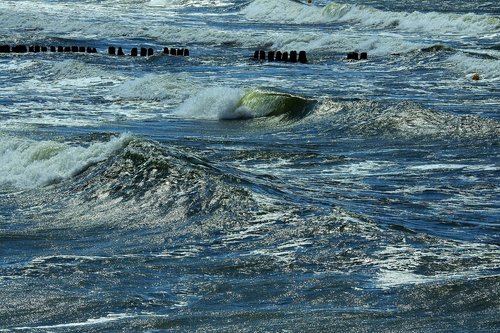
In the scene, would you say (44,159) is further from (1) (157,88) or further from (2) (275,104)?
(1) (157,88)

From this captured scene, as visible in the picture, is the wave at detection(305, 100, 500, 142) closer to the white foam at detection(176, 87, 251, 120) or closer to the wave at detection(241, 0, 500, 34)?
the white foam at detection(176, 87, 251, 120)

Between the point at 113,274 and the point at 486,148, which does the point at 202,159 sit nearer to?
the point at 486,148

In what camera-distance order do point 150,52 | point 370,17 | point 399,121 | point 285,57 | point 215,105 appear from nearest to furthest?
1. point 399,121
2. point 215,105
3. point 285,57
4. point 150,52
5. point 370,17

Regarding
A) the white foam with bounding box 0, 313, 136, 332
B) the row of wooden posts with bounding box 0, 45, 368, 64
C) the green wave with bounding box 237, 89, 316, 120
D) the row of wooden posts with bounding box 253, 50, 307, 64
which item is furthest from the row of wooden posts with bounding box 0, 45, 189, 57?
the white foam with bounding box 0, 313, 136, 332

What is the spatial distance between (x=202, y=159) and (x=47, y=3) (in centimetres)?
Answer: 5025

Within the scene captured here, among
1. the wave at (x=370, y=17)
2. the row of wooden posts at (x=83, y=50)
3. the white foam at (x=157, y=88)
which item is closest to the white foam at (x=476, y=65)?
the white foam at (x=157, y=88)

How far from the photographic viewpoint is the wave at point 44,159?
1554 centimetres

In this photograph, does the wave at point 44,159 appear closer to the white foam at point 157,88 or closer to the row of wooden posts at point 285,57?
the white foam at point 157,88

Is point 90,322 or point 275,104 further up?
point 90,322

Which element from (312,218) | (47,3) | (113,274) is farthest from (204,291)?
(47,3)

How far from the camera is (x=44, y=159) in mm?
16609

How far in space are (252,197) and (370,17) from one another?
38.1 m

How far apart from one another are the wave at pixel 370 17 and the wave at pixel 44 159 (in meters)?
27.7

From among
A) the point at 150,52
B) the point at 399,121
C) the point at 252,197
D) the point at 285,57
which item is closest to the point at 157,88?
the point at 399,121
